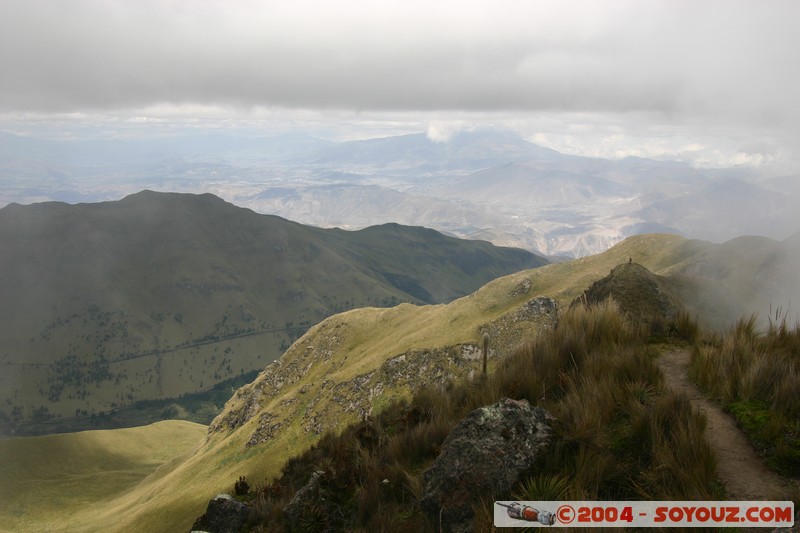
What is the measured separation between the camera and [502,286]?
82875 millimetres

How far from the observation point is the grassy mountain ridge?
216 feet

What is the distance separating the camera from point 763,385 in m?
7.86

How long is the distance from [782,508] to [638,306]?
15.8 m

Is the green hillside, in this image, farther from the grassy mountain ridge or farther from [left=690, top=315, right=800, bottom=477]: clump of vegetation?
[left=690, top=315, right=800, bottom=477]: clump of vegetation

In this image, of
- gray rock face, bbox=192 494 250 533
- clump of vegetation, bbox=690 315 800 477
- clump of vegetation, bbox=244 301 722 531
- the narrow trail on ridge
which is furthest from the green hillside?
the narrow trail on ridge

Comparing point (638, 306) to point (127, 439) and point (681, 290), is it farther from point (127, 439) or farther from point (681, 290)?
point (127, 439)

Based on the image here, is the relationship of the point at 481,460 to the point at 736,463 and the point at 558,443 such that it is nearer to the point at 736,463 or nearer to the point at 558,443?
the point at 558,443

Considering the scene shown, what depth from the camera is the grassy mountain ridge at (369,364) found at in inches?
2586

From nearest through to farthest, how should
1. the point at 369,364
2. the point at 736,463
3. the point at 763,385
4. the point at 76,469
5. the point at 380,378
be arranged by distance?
the point at 736,463 → the point at 763,385 → the point at 380,378 → the point at 369,364 → the point at 76,469

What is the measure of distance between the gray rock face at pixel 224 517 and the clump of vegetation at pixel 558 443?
0.56m

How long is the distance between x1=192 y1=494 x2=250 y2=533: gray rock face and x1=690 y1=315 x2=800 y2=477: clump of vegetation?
11.2 m

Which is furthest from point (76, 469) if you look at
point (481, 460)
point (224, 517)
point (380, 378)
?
point (481, 460)

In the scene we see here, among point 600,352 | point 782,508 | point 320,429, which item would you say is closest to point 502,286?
point 320,429

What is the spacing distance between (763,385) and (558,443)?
12.5ft
